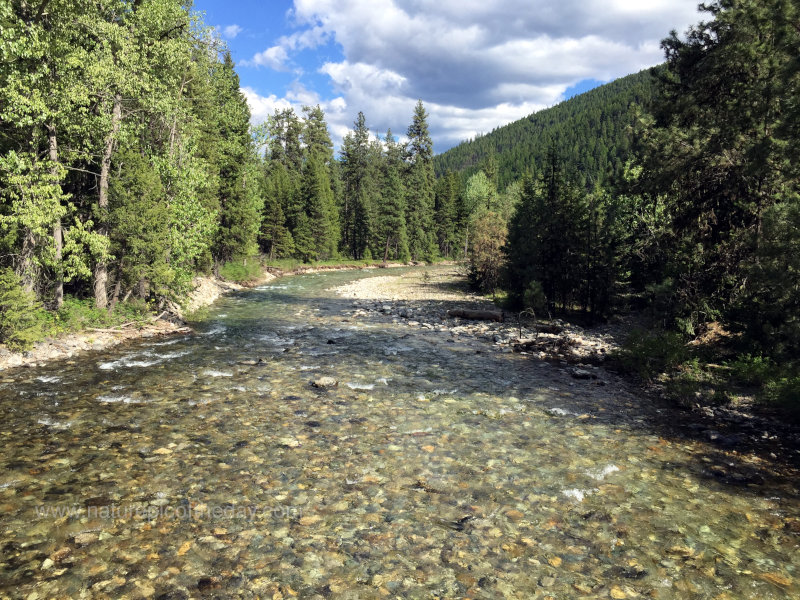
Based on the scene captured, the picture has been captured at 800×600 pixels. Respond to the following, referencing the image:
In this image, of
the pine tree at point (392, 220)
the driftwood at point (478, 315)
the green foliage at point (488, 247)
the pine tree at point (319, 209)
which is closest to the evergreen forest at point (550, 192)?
the driftwood at point (478, 315)

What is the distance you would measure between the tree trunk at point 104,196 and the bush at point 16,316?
187 inches

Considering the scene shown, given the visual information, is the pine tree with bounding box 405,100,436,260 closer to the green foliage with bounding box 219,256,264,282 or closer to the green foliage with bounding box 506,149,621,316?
the green foliage with bounding box 219,256,264,282

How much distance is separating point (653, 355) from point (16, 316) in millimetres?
20108

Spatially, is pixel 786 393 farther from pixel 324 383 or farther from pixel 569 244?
pixel 569 244

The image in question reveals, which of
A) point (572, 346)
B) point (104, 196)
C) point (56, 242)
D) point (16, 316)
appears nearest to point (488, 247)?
point (572, 346)

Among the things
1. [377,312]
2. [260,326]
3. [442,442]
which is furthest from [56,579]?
[377,312]

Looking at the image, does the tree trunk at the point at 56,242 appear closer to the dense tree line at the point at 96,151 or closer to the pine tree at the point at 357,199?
the dense tree line at the point at 96,151

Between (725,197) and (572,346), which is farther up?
(725,197)

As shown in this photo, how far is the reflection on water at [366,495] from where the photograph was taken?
5.57 metres

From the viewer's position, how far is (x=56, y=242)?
1662 centimetres

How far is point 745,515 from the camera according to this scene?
7039mm

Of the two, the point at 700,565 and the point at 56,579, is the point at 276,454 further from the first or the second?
the point at 700,565

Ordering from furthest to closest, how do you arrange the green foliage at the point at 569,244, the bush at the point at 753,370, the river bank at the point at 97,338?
the green foliage at the point at 569,244
the river bank at the point at 97,338
the bush at the point at 753,370

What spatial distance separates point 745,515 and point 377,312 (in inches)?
886
